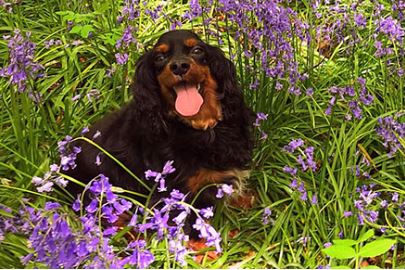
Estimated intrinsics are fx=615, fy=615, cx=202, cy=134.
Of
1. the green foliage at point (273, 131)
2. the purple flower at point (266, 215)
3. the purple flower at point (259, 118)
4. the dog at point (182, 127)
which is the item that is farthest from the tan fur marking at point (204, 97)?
the purple flower at point (266, 215)

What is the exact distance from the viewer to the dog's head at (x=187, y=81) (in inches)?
133

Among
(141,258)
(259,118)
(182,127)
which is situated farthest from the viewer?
(259,118)

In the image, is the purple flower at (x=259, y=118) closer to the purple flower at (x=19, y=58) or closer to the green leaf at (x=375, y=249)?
the purple flower at (x=19, y=58)

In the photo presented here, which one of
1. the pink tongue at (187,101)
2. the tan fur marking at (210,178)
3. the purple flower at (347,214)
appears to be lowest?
the purple flower at (347,214)

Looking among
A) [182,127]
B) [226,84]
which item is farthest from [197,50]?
[182,127]

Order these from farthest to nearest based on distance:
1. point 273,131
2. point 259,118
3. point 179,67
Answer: point 273,131
point 259,118
point 179,67

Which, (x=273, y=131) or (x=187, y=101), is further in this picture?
(x=273, y=131)

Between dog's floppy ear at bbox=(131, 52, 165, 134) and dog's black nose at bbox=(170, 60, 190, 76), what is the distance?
0.28 meters

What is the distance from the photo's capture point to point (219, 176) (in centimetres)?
358

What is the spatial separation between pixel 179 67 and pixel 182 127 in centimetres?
45

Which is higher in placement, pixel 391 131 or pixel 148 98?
pixel 148 98

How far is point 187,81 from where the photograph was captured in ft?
11.0

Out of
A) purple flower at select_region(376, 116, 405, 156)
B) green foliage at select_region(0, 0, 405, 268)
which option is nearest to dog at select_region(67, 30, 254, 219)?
green foliage at select_region(0, 0, 405, 268)

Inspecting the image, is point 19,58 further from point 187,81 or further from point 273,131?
point 273,131
